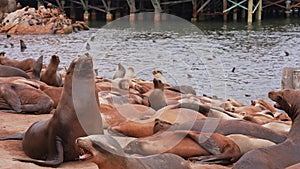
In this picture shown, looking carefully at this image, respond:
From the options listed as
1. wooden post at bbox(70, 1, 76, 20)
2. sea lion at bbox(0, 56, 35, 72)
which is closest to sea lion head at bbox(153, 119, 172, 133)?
sea lion at bbox(0, 56, 35, 72)

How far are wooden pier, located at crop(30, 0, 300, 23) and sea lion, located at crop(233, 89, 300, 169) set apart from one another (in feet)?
89.4

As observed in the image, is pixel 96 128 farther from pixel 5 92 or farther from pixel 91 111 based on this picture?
pixel 5 92

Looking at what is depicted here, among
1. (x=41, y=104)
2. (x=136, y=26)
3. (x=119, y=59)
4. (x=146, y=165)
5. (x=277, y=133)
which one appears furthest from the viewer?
(x=136, y=26)

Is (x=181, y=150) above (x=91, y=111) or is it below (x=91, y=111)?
below

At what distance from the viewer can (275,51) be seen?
20.5 metres

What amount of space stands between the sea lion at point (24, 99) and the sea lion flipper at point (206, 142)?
244 centimetres

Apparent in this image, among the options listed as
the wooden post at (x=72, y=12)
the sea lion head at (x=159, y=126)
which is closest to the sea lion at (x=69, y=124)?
the sea lion head at (x=159, y=126)

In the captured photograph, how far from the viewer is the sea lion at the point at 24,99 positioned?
6.75 meters

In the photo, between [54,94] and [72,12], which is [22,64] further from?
[72,12]

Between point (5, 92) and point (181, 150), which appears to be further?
point (5, 92)

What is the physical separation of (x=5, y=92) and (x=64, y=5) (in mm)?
32368

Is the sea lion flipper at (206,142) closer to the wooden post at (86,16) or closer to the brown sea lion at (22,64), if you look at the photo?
the brown sea lion at (22,64)

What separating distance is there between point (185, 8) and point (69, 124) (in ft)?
107

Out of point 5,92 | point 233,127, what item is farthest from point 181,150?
point 5,92
